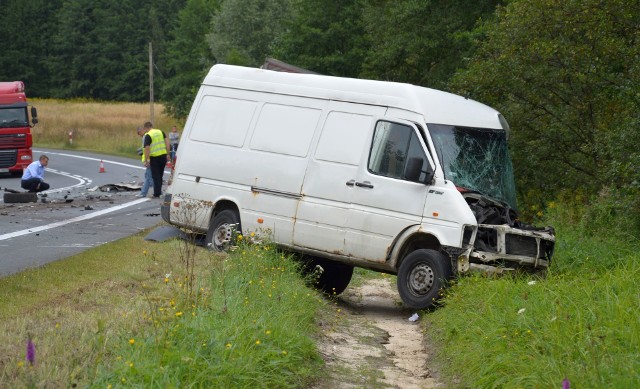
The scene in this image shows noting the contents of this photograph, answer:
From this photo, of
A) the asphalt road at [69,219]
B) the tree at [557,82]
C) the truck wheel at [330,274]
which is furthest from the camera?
the tree at [557,82]

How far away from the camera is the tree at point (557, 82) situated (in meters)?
17.6

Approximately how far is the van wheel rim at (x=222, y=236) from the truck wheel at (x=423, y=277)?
259cm

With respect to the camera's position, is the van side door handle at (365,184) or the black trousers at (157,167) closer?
the van side door handle at (365,184)

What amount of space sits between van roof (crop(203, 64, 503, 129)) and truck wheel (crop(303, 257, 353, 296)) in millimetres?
2148

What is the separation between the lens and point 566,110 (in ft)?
64.2

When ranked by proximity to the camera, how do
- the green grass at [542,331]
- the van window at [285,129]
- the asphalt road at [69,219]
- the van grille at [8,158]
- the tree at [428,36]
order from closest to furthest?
the green grass at [542,331]
the van window at [285,129]
the asphalt road at [69,219]
the tree at [428,36]
the van grille at [8,158]

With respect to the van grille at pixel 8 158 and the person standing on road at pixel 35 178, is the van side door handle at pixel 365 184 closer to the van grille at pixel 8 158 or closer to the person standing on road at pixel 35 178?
the person standing on road at pixel 35 178

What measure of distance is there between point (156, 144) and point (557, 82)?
402 inches

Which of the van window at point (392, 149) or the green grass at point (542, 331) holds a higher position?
the van window at point (392, 149)

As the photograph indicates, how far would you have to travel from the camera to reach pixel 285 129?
43.7ft

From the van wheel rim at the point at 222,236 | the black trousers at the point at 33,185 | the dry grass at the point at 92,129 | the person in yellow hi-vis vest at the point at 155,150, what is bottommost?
the dry grass at the point at 92,129

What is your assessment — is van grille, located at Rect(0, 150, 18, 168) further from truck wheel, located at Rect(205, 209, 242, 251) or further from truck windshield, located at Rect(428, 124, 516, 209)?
truck windshield, located at Rect(428, 124, 516, 209)

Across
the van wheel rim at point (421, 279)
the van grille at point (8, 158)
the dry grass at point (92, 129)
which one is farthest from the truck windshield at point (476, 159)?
the dry grass at point (92, 129)

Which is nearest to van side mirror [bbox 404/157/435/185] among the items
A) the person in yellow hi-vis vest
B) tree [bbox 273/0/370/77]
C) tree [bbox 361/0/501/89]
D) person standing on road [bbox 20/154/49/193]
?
the person in yellow hi-vis vest
